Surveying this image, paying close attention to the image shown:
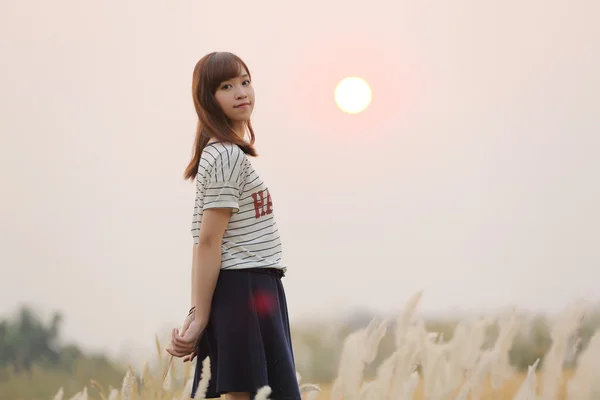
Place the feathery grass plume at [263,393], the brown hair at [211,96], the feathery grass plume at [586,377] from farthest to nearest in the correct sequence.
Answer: the feathery grass plume at [586,377]
the brown hair at [211,96]
the feathery grass plume at [263,393]

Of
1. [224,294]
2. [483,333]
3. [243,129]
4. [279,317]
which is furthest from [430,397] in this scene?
[243,129]

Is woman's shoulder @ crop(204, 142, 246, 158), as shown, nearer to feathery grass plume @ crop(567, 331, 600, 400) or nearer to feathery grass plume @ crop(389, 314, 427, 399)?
feathery grass plume @ crop(389, 314, 427, 399)

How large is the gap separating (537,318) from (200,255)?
122cm

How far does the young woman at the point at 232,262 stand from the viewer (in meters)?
1.37

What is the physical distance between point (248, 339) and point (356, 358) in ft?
1.16

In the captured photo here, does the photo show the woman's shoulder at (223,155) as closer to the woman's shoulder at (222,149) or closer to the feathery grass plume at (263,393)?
the woman's shoulder at (222,149)

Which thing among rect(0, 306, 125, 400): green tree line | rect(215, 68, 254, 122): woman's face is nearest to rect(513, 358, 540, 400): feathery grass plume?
rect(215, 68, 254, 122): woman's face

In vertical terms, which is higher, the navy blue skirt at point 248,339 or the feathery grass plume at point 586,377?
the navy blue skirt at point 248,339

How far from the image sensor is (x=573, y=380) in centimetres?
161

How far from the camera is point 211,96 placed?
1.46m

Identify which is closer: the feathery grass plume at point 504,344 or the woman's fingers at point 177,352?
the woman's fingers at point 177,352

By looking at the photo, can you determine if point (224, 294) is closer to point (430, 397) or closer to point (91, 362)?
point (430, 397)

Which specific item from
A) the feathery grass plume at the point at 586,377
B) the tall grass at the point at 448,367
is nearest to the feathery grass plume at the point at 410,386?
the tall grass at the point at 448,367

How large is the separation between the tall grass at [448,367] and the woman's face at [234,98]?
0.49 meters
